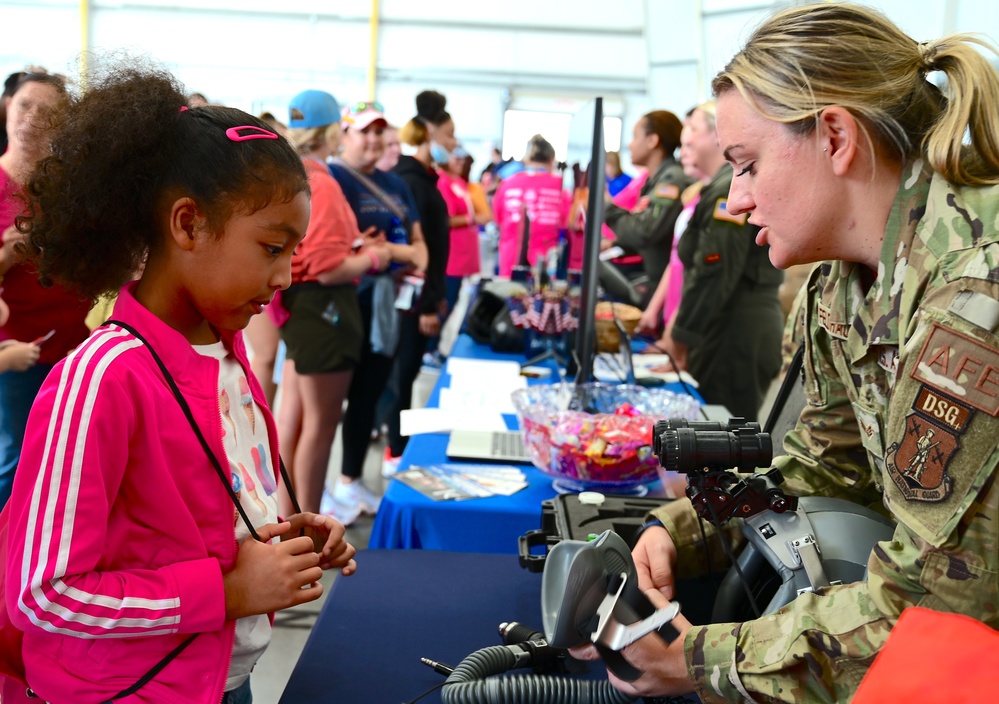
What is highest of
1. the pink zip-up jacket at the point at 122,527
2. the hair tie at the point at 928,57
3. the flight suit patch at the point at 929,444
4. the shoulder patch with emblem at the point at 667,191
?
the hair tie at the point at 928,57

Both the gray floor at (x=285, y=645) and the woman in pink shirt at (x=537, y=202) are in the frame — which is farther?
the woman in pink shirt at (x=537, y=202)

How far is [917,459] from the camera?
763mm

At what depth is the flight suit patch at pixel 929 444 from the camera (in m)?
0.73

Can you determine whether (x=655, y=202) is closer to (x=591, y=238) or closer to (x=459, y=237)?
(x=591, y=238)

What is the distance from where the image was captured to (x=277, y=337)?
328cm

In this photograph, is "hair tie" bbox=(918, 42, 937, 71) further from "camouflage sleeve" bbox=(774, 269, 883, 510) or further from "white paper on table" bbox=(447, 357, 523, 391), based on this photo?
"white paper on table" bbox=(447, 357, 523, 391)

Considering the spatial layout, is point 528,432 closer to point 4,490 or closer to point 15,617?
point 15,617

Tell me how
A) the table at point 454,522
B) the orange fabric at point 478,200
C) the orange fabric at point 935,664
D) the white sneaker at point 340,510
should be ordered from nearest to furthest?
the orange fabric at point 935,664
the table at point 454,522
the white sneaker at point 340,510
the orange fabric at point 478,200

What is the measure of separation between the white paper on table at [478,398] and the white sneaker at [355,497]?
1.10m

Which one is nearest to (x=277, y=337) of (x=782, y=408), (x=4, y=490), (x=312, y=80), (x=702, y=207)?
(x=4, y=490)

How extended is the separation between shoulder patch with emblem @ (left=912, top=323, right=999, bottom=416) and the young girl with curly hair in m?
0.65

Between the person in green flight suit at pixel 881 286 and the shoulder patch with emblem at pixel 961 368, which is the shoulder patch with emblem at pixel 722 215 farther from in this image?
the shoulder patch with emblem at pixel 961 368

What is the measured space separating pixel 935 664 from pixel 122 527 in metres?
0.75

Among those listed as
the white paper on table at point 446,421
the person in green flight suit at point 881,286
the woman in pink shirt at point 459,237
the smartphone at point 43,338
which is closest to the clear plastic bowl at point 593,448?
the white paper on table at point 446,421
